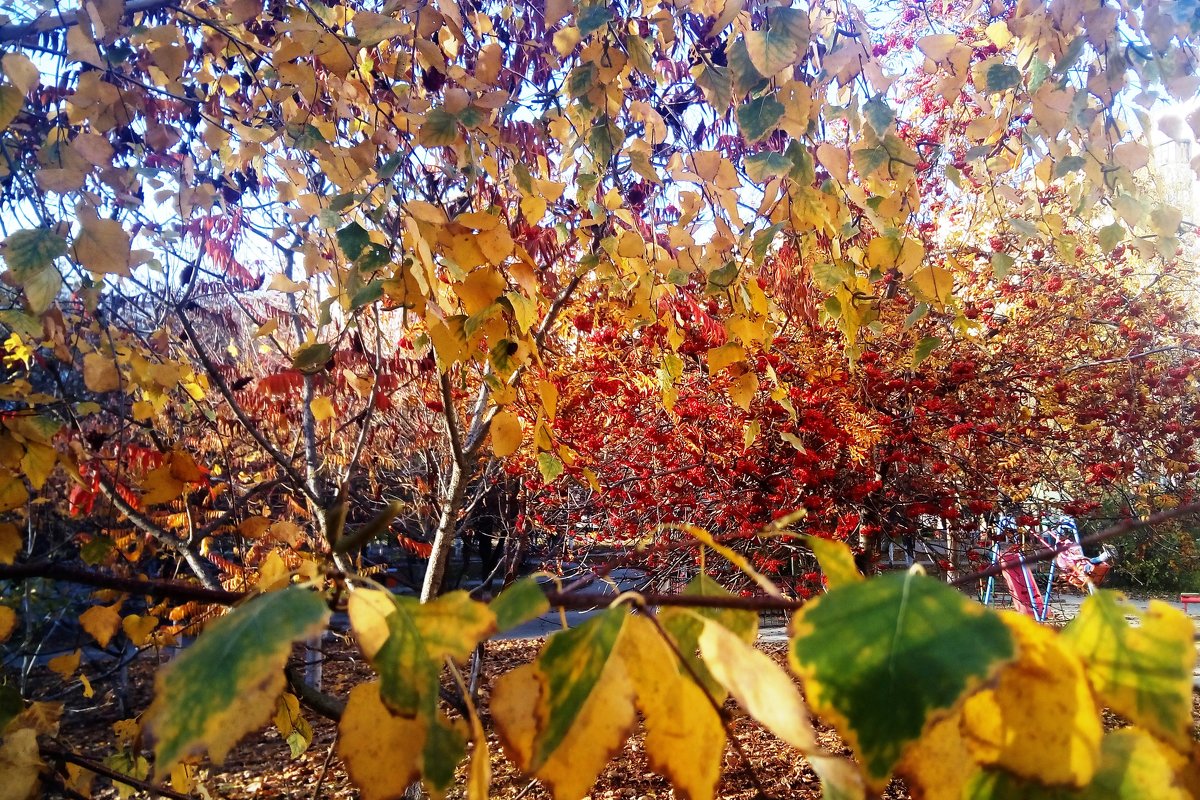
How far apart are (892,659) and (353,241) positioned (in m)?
0.96

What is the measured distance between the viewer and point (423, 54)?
4.82 ft

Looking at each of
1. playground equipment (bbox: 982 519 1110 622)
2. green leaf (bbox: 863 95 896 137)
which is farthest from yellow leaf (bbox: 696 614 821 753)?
playground equipment (bbox: 982 519 1110 622)

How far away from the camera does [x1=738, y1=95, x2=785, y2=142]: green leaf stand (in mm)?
1071

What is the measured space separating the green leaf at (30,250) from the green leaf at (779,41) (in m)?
0.96

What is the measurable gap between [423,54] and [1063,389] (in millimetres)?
3483

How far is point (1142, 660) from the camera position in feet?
0.92

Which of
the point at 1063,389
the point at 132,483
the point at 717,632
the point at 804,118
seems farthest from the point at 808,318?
the point at 717,632

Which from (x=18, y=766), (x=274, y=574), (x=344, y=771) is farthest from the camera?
(x=344, y=771)

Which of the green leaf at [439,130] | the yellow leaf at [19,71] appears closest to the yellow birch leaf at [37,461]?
the yellow leaf at [19,71]

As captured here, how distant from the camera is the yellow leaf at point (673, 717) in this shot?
30cm

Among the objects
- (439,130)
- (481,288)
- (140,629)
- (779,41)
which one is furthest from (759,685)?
(140,629)

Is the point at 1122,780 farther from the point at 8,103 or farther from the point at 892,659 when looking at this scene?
the point at 8,103

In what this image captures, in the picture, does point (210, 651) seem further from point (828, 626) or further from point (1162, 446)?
point (1162, 446)

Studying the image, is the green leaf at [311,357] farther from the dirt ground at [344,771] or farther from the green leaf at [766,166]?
the dirt ground at [344,771]
